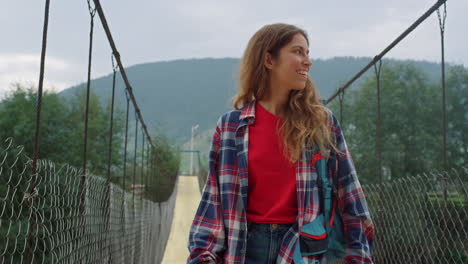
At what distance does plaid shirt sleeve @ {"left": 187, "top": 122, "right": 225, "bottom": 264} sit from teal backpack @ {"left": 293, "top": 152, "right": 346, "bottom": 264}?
21cm

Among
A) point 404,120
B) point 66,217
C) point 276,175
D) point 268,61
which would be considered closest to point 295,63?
point 268,61

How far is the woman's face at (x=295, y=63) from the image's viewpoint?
1396mm

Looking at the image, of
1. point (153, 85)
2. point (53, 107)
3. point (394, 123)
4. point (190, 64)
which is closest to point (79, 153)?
point (53, 107)

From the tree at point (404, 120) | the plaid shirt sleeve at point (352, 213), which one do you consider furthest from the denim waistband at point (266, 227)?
the tree at point (404, 120)

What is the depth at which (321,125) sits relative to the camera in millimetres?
1326

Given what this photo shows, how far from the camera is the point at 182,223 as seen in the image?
1295 cm

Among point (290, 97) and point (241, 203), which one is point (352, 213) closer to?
point (241, 203)

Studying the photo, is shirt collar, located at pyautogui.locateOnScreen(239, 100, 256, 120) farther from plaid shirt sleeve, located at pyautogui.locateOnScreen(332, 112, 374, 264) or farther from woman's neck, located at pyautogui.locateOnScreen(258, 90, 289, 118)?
plaid shirt sleeve, located at pyautogui.locateOnScreen(332, 112, 374, 264)

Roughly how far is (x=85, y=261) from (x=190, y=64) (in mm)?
130749

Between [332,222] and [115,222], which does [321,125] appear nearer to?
[332,222]

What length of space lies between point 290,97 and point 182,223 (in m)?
11.8

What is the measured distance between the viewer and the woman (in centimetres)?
125

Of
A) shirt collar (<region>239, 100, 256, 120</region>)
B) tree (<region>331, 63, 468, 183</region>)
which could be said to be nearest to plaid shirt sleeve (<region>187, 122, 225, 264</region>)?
shirt collar (<region>239, 100, 256, 120</region>)

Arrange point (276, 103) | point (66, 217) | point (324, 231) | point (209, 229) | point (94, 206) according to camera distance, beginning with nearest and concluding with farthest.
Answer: point (324, 231) → point (209, 229) → point (276, 103) → point (66, 217) → point (94, 206)
